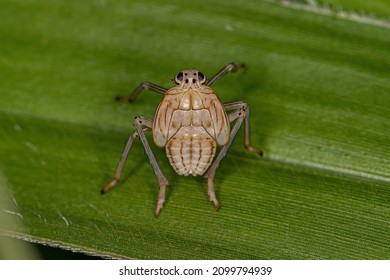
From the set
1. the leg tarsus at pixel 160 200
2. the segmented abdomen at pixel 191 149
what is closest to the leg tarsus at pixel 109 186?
the leg tarsus at pixel 160 200

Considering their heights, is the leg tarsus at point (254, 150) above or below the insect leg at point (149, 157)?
above

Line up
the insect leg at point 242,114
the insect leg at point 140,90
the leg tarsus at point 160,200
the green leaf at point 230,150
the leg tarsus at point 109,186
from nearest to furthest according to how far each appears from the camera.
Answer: the green leaf at point 230,150
the leg tarsus at point 160,200
the insect leg at point 242,114
the leg tarsus at point 109,186
the insect leg at point 140,90

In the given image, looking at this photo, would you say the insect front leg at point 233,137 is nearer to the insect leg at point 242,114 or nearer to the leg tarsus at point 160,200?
the insect leg at point 242,114

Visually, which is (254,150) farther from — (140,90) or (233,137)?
(140,90)

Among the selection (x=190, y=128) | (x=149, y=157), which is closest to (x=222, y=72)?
(x=190, y=128)

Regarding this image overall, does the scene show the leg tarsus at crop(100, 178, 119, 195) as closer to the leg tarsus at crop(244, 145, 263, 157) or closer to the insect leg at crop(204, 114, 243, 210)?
the insect leg at crop(204, 114, 243, 210)

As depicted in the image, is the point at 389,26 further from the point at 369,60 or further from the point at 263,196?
the point at 263,196

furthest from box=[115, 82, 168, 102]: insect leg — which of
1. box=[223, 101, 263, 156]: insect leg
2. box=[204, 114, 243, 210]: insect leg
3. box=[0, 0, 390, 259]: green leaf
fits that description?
box=[204, 114, 243, 210]: insect leg

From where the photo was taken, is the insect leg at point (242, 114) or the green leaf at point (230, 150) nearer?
the green leaf at point (230, 150)
